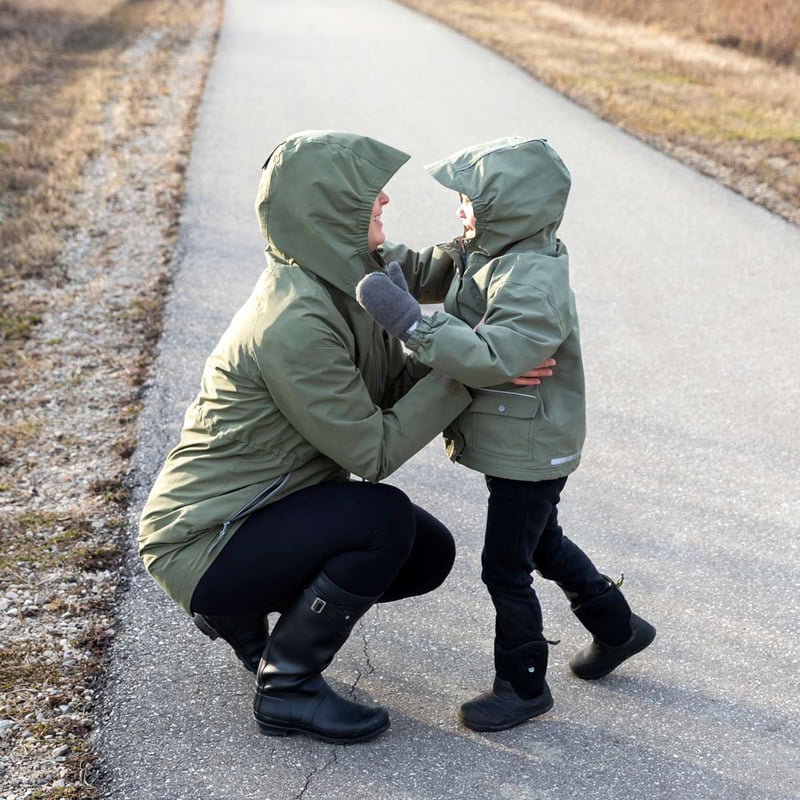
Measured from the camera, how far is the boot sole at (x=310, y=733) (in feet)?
9.32

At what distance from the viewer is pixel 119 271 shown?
671cm

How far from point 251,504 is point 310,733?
612 millimetres

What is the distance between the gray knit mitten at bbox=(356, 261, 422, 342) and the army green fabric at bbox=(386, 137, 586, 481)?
0.03 metres

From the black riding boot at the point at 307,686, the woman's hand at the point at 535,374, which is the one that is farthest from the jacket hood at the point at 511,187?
the black riding boot at the point at 307,686

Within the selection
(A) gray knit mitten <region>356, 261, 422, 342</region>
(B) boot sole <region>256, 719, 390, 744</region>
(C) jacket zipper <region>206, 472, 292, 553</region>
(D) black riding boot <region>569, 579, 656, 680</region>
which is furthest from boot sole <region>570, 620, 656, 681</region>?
(A) gray knit mitten <region>356, 261, 422, 342</region>

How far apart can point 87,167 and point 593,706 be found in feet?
24.7

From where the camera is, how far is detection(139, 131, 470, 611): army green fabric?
268cm

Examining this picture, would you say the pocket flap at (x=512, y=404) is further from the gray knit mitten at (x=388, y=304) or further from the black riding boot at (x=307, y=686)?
the black riding boot at (x=307, y=686)

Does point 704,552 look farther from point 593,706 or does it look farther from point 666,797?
point 666,797

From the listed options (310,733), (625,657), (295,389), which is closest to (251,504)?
(295,389)

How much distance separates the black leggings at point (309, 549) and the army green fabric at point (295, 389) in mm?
36

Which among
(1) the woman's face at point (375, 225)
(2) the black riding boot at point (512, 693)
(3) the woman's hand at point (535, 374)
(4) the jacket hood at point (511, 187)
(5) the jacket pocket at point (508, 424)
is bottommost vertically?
(2) the black riding boot at point (512, 693)

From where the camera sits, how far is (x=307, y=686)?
9.39 ft

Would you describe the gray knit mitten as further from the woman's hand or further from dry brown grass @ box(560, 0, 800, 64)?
dry brown grass @ box(560, 0, 800, 64)
